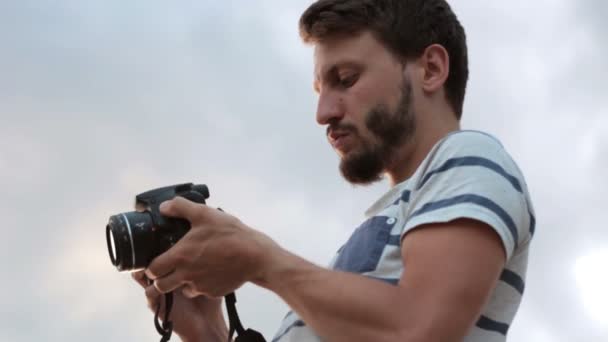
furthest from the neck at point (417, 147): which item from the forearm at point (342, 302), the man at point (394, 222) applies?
the forearm at point (342, 302)

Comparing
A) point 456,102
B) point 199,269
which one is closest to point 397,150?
point 456,102

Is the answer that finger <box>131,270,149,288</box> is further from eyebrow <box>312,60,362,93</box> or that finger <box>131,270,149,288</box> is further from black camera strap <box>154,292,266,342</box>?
eyebrow <box>312,60,362,93</box>

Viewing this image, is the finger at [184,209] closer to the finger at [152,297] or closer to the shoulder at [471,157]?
the finger at [152,297]

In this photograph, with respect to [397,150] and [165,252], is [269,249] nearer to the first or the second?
[165,252]

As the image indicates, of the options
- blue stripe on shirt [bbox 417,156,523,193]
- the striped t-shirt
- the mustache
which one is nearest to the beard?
the mustache

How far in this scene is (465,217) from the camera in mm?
2549

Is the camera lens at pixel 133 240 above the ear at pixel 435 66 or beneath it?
beneath

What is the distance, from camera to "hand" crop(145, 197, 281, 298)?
2.77 metres

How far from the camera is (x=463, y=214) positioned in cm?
255

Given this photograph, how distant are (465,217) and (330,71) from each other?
106 cm

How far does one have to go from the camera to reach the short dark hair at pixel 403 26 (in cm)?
345

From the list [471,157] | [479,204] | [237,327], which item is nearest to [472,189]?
[479,204]

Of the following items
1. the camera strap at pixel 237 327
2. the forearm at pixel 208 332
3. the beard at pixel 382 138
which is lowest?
the forearm at pixel 208 332

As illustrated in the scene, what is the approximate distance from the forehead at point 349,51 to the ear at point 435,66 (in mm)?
164
